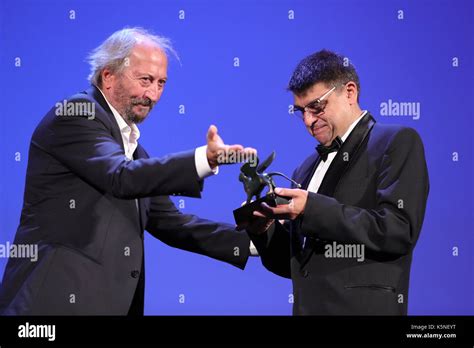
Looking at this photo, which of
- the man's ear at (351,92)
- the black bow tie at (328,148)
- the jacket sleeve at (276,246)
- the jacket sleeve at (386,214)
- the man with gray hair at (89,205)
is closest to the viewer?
the man with gray hair at (89,205)

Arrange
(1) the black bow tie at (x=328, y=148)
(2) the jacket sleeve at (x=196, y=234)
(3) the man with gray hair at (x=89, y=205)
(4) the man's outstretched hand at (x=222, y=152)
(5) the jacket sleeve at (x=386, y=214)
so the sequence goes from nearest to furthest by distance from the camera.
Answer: (4) the man's outstretched hand at (x=222, y=152), (3) the man with gray hair at (x=89, y=205), (5) the jacket sleeve at (x=386, y=214), (1) the black bow tie at (x=328, y=148), (2) the jacket sleeve at (x=196, y=234)

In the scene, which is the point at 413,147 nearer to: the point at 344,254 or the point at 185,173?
the point at 344,254

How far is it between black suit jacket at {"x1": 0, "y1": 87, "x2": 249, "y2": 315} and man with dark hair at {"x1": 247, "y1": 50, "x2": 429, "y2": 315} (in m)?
0.51

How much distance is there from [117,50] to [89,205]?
2.43 ft

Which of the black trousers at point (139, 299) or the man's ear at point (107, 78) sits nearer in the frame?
the black trousers at point (139, 299)

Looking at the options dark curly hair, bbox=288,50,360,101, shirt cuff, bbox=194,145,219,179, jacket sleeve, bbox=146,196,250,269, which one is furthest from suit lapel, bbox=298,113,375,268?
shirt cuff, bbox=194,145,219,179

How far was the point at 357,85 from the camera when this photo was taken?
279 cm

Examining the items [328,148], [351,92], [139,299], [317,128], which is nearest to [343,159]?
[328,148]

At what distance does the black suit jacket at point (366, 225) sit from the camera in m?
2.34

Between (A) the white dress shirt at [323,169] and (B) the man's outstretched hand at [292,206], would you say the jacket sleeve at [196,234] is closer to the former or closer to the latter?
(A) the white dress shirt at [323,169]

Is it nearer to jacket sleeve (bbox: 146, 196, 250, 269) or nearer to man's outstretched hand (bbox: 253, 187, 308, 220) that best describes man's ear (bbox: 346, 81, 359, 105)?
man's outstretched hand (bbox: 253, 187, 308, 220)

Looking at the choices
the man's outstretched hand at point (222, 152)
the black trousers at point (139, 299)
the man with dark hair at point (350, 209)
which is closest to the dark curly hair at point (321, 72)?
the man with dark hair at point (350, 209)

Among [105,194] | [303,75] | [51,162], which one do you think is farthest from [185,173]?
[303,75]

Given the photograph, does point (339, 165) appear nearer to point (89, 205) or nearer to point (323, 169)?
point (323, 169)
